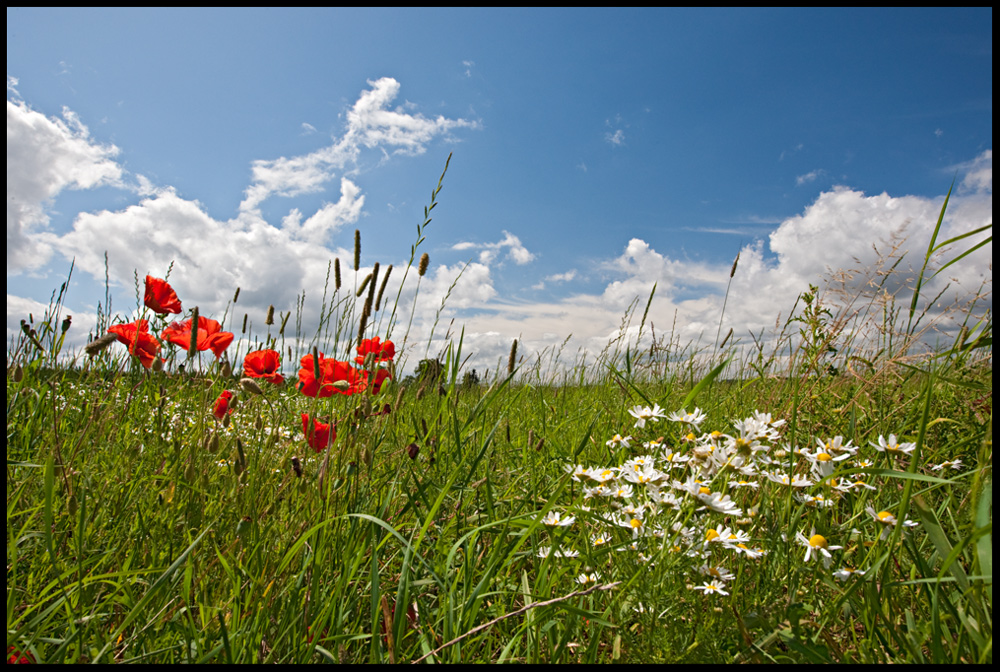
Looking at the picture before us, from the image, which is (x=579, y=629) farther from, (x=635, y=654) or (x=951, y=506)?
(x=951, y=506)

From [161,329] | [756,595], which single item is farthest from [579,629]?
[161,329]

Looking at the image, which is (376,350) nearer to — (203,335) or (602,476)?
(203,335)

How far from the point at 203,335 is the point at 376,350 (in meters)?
0.75

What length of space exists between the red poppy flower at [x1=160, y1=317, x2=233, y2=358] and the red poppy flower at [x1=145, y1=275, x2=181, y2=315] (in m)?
0.07

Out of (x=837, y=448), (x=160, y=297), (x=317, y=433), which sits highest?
(x=160, y=297)

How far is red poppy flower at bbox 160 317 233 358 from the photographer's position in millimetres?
1913

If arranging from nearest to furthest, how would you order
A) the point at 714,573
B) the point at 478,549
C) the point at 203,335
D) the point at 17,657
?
the point at 17,657 → the point at 714,573 → the point at 478,549 → the point at 203,335

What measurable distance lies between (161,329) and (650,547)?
72.8 inches

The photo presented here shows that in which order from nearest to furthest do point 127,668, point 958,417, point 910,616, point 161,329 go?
1. point 127,668
2. point 910,616
3. point 161,329
4. point 958,417

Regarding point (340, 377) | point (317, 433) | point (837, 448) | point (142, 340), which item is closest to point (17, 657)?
point (317, 433)

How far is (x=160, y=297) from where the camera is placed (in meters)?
2.00

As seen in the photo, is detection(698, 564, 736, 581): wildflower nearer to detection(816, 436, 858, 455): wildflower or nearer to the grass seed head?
detection(816, 436, 858, 455): wildflower

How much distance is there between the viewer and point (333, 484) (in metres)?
1.39

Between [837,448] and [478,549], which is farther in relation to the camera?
[478,549]
